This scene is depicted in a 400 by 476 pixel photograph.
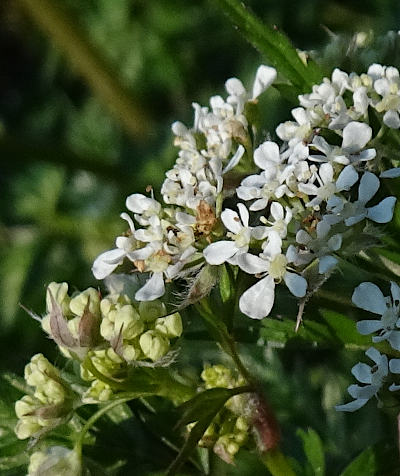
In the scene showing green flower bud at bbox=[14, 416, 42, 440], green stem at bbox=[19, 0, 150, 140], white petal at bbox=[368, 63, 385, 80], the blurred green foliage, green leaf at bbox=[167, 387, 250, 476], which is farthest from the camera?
green stem at bbox=[19, 0, 150, 140]

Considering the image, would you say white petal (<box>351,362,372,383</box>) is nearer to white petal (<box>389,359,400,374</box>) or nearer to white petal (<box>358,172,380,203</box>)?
white petal (<box>389,359,400,374</box>)

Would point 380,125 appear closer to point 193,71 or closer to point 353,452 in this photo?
point 353,452

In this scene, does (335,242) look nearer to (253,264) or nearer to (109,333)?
(253,264)

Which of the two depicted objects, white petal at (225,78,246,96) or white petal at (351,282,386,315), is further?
white petal at (225,78,246,96)

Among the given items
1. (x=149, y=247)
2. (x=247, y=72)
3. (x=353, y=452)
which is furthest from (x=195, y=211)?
(x=247, y=72)

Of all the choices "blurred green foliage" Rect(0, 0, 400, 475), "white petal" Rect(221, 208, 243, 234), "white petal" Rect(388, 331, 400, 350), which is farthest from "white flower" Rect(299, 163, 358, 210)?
"blurred green foliage" Rect(0, 0, 400, 475)

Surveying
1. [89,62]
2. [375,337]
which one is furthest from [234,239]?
[89,62]
